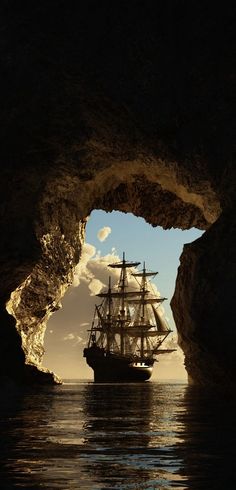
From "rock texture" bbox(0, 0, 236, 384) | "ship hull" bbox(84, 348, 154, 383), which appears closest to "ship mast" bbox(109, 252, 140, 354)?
"ship hull" bbox(84, 348, 154, 383)

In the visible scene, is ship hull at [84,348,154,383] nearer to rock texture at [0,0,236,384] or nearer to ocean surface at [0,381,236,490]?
rock texture at [0,0,236,384]

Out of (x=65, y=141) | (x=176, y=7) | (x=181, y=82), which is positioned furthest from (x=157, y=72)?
(x=65, y=141)

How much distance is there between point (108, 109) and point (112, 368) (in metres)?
63.3

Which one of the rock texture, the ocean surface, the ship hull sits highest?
the rock texture

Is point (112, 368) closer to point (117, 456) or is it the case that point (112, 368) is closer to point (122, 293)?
point (122, 293)

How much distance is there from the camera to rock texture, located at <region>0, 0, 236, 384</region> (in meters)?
25.8

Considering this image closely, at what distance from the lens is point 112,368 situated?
3364 inches

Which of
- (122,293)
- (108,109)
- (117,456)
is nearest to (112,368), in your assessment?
(122,293)

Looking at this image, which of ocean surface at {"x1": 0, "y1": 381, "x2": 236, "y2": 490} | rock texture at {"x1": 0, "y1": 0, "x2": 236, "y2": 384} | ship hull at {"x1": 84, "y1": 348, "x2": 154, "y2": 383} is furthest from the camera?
ship hull at {"x1": 84, "y1": 348, "x2": 154, "y2": 383}

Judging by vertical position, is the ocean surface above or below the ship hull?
below

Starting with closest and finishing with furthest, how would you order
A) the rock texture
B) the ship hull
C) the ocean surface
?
the ocean surface, the rock texture, the ship hull

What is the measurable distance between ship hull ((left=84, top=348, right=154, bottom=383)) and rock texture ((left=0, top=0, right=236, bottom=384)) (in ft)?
187

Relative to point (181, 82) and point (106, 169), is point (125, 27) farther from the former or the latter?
point (106, 169)

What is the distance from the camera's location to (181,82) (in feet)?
86.7
